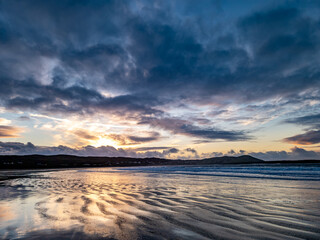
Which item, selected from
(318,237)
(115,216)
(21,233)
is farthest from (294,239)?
(21,233)

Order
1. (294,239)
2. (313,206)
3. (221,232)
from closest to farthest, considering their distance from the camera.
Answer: (294,239) < (221,232) < (313,206)

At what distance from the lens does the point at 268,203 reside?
20.8ft

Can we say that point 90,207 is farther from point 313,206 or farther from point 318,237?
point 313,206

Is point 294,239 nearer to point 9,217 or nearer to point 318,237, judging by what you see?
point 318,237

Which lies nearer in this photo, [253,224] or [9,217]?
[253,224]

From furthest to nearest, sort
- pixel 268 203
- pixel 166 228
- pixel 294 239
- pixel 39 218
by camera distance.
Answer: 1. pixel 268 203
2. pixel 39 218
3. pixel 166 228
4. pixel 294 239

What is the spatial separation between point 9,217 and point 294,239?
670cm

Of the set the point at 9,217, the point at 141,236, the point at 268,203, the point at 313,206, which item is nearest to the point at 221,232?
the point at 141,236

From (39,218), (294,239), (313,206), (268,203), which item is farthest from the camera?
(268,203)

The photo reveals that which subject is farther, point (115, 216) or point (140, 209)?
point (140, 209)

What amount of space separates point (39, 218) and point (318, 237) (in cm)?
616

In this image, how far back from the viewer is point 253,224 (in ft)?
13.6

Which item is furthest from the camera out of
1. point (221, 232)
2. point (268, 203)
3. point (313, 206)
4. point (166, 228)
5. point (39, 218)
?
point (268, 203)

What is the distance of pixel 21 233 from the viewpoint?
12.5 feet
